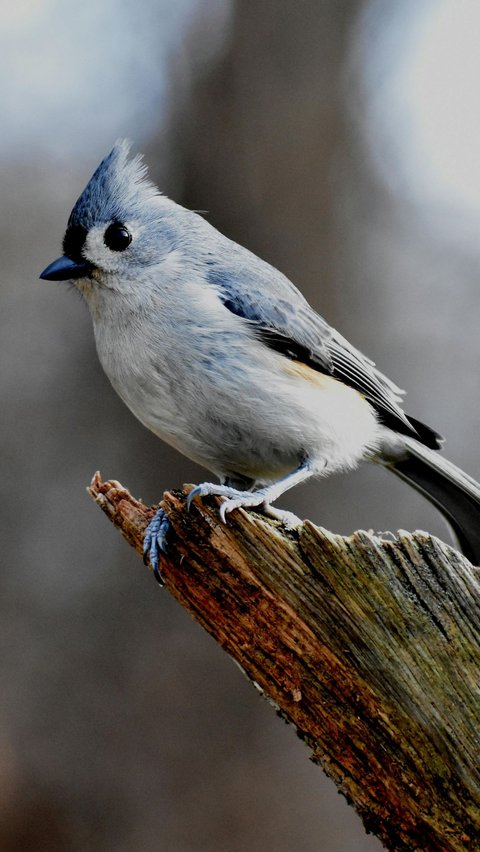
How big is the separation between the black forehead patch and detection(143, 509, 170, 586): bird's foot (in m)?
1.15

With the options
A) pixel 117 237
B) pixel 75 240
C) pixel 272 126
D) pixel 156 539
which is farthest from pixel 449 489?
pixel 272 126

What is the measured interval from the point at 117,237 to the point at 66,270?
0.24 meters

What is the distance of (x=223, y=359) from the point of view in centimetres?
293

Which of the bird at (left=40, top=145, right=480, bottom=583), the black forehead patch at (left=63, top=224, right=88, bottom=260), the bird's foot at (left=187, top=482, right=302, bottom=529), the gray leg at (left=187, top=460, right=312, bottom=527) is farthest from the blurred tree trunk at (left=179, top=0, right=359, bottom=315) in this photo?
the bird's foot at (left=187, top=482, right=302, bottom=529)

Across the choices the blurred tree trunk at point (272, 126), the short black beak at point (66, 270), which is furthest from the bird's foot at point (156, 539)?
the blurred tree trunk at point (272, 126)

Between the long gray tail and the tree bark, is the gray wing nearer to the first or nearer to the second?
the long gray tail

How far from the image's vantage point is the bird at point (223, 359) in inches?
116

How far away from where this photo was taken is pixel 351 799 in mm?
2150

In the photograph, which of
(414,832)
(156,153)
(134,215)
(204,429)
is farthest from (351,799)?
(156,153)

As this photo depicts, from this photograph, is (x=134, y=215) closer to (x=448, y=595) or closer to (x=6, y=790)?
(x=448, y=595)

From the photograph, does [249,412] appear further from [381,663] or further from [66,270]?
[381,663]

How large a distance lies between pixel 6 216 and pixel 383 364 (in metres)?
2.89

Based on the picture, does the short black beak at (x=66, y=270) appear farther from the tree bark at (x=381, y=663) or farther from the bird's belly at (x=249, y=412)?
the tree bark at (x=381, y=663)

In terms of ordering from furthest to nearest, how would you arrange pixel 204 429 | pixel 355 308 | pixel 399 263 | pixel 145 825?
pixel 399 263, pixel 355 308, pixel 145 825, pixel 204 429
